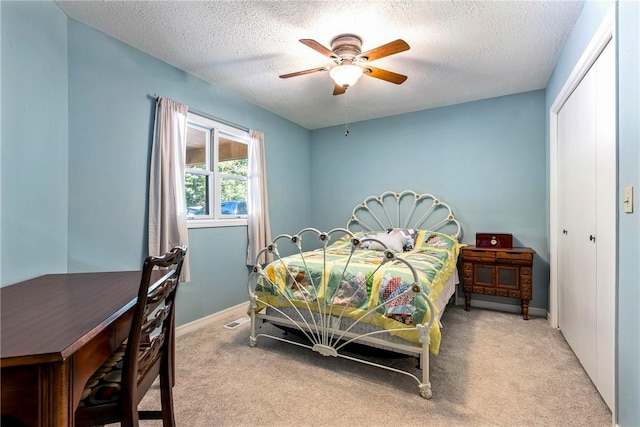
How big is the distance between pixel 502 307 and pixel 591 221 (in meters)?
1.84

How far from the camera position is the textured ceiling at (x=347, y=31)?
1.99 metres

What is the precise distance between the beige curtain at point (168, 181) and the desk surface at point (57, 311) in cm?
86

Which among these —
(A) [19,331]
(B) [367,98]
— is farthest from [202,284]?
(B) [367,98]

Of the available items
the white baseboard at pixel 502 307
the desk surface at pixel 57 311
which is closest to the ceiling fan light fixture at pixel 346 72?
the desk surface at pixel 57 311

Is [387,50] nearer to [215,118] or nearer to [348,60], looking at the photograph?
[348,60]

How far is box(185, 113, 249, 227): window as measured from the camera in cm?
305

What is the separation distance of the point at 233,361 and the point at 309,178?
10.4ft

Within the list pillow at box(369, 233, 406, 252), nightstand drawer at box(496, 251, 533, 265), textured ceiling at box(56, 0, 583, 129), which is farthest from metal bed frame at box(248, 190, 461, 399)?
textured ceiling at box(56, 0, 583, 129)

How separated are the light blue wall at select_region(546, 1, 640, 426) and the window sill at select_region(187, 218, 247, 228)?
3.17 meters

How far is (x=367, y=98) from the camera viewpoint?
3.56m

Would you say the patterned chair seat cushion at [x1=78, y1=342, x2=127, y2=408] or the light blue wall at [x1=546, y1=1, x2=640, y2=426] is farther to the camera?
the light blue wall at [x1=546, y1=1, x2=640, y2=426]

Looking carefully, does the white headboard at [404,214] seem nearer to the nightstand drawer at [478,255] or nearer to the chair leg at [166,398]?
the nightstand drawer at [478,255]

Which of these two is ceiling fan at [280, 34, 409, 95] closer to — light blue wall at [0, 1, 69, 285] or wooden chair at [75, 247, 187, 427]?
light blue wall at [0, 1, 69, 285]

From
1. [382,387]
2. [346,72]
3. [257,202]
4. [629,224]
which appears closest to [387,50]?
[346,72]
